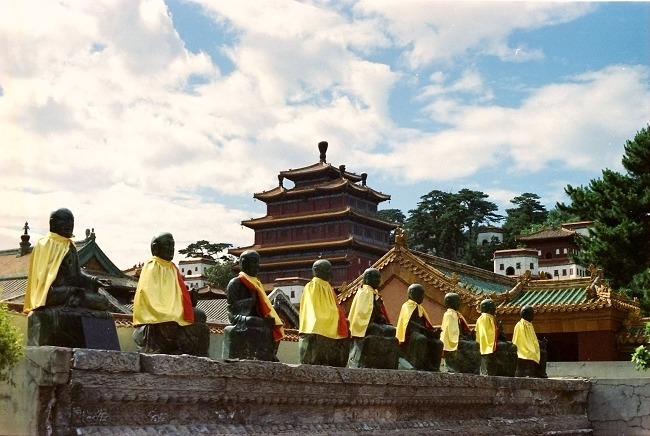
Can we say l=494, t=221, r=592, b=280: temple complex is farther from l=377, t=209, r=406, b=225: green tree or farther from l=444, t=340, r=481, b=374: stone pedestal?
l=444, t=340, r=481, b=374: stone pedestal

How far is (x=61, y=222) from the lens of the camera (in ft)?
22.2

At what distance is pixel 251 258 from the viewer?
811 centimetres

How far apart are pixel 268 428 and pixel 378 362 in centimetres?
237

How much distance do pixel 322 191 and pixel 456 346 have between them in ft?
142

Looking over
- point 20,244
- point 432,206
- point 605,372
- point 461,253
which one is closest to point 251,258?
point 605,372

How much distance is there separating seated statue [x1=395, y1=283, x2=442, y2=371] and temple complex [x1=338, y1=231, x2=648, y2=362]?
10151 millimetres

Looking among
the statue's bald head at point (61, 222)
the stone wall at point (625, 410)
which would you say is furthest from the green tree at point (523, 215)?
the statue's bald head at point (61, 222)

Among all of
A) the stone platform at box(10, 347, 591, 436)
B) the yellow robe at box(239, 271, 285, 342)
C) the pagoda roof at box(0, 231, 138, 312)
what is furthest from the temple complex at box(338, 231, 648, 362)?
the yellow robe at box(239, 271, 285, 342)

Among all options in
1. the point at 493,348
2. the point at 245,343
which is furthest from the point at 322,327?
the point at 493,348

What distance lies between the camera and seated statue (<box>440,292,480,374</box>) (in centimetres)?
1193

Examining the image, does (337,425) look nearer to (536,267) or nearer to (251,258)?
(251,258)

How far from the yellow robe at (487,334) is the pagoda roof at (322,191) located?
1619 inches

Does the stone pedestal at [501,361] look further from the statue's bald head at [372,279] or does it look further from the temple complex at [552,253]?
the temple complex at [552,253]

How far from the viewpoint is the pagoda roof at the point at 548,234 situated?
60.1m
